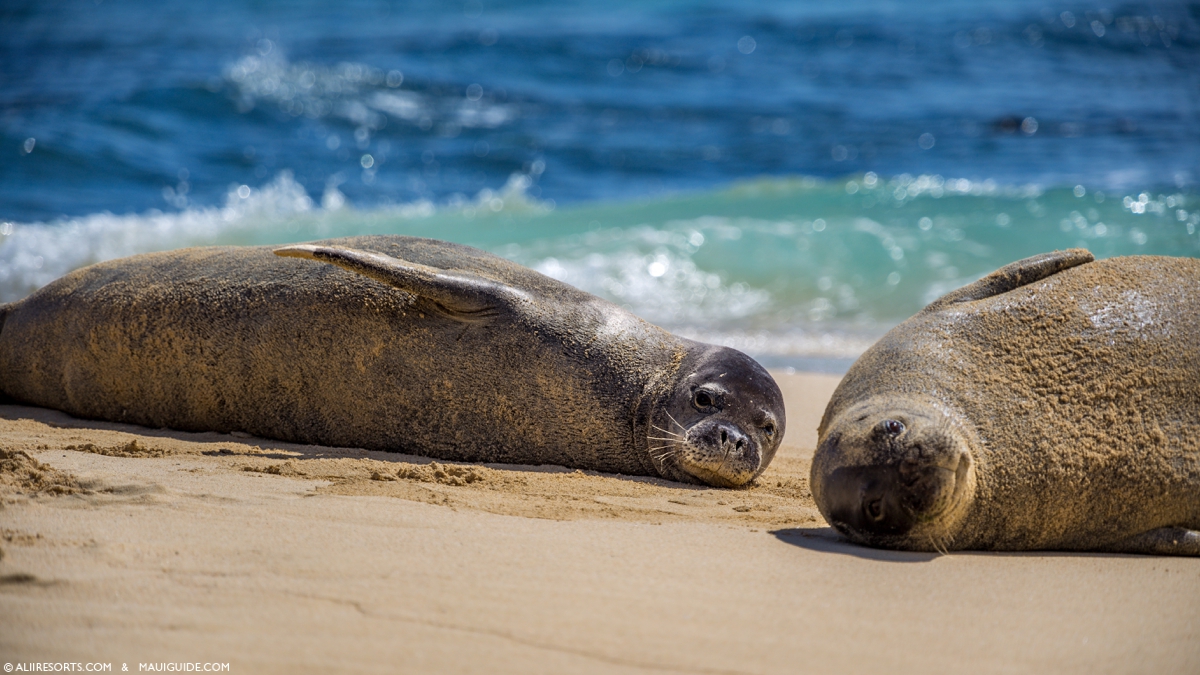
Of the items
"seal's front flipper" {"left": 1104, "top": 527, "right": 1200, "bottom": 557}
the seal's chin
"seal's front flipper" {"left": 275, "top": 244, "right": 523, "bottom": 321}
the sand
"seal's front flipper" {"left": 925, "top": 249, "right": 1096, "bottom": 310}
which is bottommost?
the sand

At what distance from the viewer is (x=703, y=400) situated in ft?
14.7

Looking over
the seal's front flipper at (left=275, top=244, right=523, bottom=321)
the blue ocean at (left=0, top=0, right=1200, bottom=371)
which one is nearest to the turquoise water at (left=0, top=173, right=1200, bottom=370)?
the blue ocean at (left=0, top=0, right=1200, bottom=371)

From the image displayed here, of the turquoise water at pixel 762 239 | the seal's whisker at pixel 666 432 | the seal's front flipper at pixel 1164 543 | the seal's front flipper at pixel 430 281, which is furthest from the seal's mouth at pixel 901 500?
the turquoise water at pixel 762 239

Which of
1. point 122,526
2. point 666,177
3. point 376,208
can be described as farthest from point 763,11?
point 122,526

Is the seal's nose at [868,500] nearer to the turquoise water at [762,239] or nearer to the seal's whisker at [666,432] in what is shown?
the seal's whisker at [666,432]

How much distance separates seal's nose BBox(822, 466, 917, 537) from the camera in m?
3.00

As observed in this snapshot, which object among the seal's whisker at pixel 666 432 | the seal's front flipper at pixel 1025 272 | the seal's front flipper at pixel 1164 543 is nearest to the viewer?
the seal's front flipper at pixel 1164 543

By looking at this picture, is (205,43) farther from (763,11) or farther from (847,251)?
(847,251)

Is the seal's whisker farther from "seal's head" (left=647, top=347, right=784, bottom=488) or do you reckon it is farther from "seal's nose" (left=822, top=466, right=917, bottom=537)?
"seal's nose" (left=822, top=466, right=917, bottom=537)

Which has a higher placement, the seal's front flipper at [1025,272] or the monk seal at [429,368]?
the seal's front flipper at [1025,272]

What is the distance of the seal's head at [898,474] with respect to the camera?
2.95m

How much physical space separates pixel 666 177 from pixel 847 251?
5.42 meters

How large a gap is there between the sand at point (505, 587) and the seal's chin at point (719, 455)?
41 centimetres

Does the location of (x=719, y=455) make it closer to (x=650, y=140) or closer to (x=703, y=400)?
(x=703, y=400)
